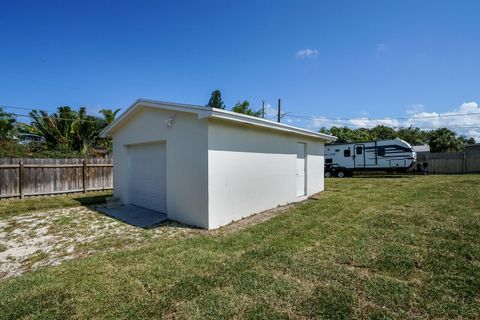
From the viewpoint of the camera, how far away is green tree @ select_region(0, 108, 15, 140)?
52.5ft

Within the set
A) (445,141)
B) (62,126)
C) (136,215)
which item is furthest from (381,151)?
(62,126)

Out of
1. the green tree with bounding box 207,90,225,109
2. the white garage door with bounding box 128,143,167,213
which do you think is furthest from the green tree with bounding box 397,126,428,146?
the white garage door with bounding box 128,143,167,213

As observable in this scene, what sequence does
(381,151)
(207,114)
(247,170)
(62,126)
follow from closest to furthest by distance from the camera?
1. (207,114)
2. (247,170)
3. (381,151)
4. (62,126)

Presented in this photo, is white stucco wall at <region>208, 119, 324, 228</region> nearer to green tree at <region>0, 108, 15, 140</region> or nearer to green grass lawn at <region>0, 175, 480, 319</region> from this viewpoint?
green grass lawn at <region>0, 175, 480, 319</region>

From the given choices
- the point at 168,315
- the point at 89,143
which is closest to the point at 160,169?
the point at 168,315

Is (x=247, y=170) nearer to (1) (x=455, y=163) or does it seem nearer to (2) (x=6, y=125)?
(2) (x=6, y=125)

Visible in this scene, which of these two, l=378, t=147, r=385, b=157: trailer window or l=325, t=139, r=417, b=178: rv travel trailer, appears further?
l=378, t=147, r=385, b=157: trailer window

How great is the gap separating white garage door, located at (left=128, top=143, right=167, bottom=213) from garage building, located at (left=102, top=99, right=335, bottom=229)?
26mm

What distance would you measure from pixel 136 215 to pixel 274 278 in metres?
5.12

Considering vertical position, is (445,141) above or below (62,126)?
below

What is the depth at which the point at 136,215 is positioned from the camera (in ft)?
23.2

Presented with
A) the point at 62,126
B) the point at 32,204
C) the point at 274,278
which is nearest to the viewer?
the point at 274,278

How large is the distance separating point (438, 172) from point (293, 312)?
25.2 m

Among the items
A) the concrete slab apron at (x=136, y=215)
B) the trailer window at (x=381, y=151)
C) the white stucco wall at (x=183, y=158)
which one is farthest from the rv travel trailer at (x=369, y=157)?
the concrete slab apron at (x=136, y=215)
